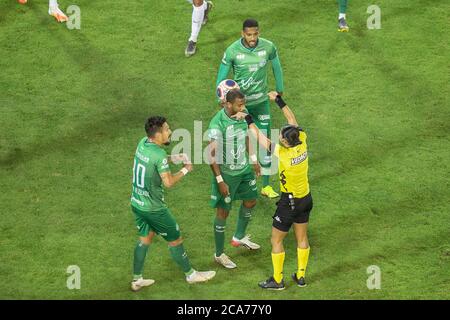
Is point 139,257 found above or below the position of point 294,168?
below

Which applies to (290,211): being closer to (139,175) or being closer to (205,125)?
(139,175)

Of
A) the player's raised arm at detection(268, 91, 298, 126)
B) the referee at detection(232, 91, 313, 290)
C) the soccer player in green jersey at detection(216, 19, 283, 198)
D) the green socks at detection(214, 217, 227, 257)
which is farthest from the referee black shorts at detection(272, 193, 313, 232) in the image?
the soccer player in green jersey at detection(216, 19, 283, 198)

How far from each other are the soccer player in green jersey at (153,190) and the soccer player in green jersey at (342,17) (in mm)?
7389

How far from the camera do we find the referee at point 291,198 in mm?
12633

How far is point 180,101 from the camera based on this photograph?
1755 centimetres

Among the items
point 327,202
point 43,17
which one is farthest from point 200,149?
point 43,17

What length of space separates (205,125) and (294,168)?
456 centimetres

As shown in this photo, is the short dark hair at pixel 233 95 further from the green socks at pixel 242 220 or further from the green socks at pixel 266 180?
the green socks at pixel 266 180

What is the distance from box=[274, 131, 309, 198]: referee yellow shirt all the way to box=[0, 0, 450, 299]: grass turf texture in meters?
1.39

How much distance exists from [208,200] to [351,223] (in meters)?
2.26

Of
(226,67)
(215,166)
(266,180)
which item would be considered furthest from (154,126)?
(266,180)

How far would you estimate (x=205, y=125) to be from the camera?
1700 cm

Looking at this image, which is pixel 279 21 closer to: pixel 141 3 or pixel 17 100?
pixel 141 3

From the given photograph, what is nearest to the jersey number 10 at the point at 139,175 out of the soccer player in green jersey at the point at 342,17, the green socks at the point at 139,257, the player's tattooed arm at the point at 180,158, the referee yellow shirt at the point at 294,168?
the player's tattooed arm at the point at 180,158
